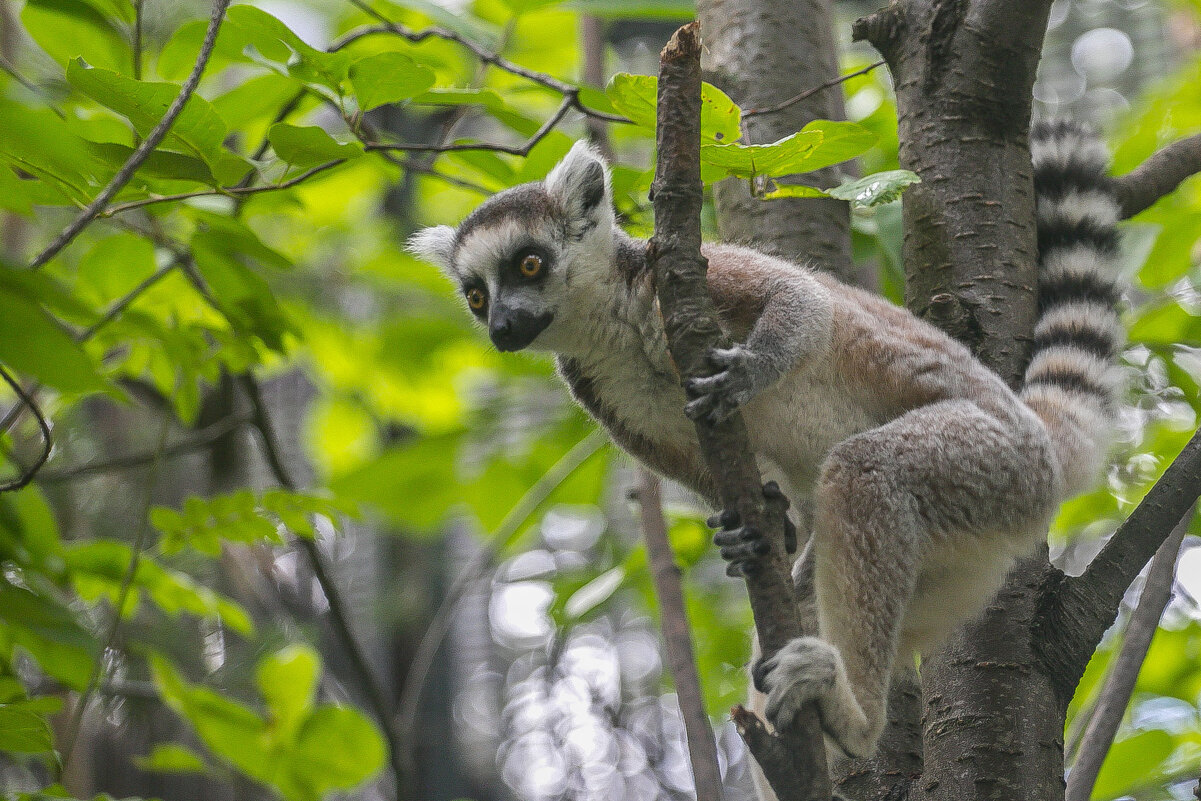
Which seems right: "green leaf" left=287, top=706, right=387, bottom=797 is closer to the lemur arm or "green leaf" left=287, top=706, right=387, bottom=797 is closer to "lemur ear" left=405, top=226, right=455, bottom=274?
"lemur ear" left=405, top=226, right=455, bottom=274

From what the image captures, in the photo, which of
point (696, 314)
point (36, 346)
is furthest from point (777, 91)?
point (36, 346)

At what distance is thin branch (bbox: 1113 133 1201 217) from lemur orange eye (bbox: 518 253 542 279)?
212cm

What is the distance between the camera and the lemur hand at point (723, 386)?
2.38 meters

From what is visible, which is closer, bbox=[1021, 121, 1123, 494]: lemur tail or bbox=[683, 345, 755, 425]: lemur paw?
bbox=[683, 345, 755, 425]: lemur paw

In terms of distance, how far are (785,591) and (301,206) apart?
2.03 metres

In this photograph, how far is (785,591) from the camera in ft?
7.27

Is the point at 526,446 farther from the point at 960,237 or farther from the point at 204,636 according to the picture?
the point at 960,237

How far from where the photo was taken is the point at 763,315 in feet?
10.3

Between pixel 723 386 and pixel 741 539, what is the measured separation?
0.40 m

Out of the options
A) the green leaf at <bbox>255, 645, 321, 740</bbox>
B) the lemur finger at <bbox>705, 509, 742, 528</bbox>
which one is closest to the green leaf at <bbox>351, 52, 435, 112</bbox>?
the lemur finger at <bbox>705, 509, 742, 528</bbox>

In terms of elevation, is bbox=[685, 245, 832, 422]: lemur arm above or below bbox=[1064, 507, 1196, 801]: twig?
above

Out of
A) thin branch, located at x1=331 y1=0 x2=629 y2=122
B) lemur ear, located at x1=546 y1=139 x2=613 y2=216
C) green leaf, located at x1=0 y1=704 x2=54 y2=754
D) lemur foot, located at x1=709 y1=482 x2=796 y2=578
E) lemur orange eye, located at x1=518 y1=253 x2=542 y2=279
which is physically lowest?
green leaf, located at x1=0 y1=704 x2=54 y2=754

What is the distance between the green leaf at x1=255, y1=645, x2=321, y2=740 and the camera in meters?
3.82

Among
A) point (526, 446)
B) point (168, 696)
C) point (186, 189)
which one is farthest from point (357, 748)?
point (186, 189)
